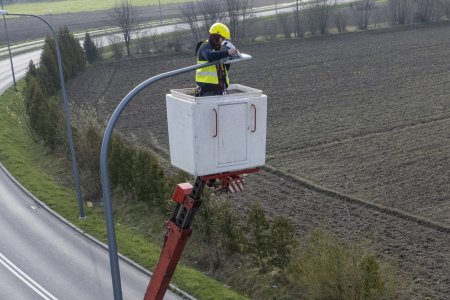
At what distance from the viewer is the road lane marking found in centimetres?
1656

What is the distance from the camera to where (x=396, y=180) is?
70.6 feet

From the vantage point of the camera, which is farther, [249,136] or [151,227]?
[151,227]

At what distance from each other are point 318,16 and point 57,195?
138 ft

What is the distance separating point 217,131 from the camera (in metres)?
8.69

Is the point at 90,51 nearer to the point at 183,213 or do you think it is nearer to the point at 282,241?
the point at 282,241

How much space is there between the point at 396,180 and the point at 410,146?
436 centimetres

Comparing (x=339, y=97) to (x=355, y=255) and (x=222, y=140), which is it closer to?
(x=355, y=255)

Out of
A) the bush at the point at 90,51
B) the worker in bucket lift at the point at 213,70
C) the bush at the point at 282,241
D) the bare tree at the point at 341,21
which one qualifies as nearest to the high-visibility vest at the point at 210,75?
the worker in bucket lift at the point at 213,70

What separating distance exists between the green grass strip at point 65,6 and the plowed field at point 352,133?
4877 cm

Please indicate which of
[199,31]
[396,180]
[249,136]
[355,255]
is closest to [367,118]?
[396,180]

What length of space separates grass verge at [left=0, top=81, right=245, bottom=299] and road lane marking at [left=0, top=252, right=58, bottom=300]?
2.74 m

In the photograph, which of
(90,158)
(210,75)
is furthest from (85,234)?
(210,75)

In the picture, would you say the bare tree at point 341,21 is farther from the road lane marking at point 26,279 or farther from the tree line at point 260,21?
the road lane marking at point 26,279

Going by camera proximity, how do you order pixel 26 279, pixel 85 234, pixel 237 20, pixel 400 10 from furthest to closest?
pixel 400 10 < pixel 237 20 < pixel 85 234 < pixel 26 279
